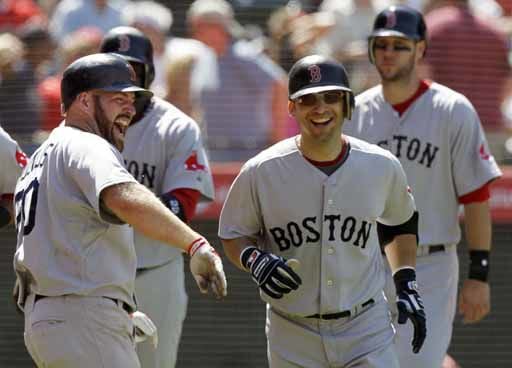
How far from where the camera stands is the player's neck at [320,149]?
17.1 ft

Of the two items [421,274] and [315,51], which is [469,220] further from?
[315,51]

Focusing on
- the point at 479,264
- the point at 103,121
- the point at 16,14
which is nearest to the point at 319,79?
the point at 103,121

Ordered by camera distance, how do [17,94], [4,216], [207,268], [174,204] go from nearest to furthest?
[207,268], [4,216], [174,204], [17,94]

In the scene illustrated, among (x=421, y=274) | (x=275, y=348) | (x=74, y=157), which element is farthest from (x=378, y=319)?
(x=74, y=157)

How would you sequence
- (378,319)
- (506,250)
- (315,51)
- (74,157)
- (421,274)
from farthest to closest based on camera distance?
(315,51) < (506,250) < (421,274) < (378,319) < (74,157)

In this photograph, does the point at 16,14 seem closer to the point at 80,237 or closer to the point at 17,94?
the point at 17,94

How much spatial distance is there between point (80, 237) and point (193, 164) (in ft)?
6.31

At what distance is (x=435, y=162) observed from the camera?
21.0 feet

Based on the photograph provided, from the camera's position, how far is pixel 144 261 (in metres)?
6.45

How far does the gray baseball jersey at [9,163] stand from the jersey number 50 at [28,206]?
1192mm

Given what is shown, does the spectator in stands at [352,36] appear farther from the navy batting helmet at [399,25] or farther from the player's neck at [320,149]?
the player's neck at [320,149]

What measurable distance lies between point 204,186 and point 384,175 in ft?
4.74

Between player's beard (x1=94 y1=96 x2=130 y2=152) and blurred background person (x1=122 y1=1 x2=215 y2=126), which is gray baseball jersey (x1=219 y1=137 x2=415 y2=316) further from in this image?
blurred background person (x1=122 y1=1 x2=215 y2=126)

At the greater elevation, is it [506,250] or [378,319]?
[378,319]
